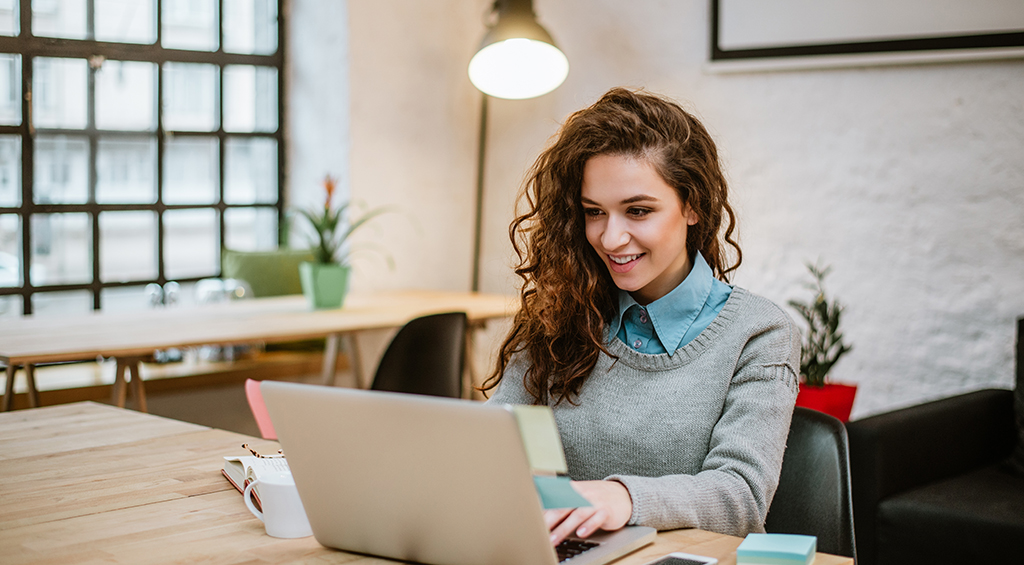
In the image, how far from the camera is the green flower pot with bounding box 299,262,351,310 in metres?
3.40

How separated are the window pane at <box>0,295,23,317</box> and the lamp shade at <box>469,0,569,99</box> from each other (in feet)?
6.67

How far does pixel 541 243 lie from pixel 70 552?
89 cm

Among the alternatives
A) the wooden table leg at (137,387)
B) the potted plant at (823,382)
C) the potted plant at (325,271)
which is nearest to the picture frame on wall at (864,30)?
the potted plant at (823,382)

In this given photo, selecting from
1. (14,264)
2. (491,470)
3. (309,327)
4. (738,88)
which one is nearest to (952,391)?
(738,88)

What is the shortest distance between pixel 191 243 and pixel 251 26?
1.05 m

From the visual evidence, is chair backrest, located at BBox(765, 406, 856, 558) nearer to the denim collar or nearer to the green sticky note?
the denim collar

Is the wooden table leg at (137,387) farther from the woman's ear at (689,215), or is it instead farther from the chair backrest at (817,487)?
the chair backrest at (817,487)

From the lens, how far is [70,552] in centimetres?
108

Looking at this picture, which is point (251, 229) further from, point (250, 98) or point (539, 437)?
point (539, 437)

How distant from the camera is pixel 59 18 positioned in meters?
3.77

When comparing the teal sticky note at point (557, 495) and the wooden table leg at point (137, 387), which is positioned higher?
the teal sticky note at point (557, 495)

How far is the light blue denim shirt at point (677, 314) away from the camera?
4.84ft

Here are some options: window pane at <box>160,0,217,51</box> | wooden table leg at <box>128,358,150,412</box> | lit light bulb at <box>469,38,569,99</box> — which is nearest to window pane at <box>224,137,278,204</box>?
window pane at <box>160,0,217,51</box>

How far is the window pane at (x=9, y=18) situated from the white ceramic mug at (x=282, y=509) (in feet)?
10.6
